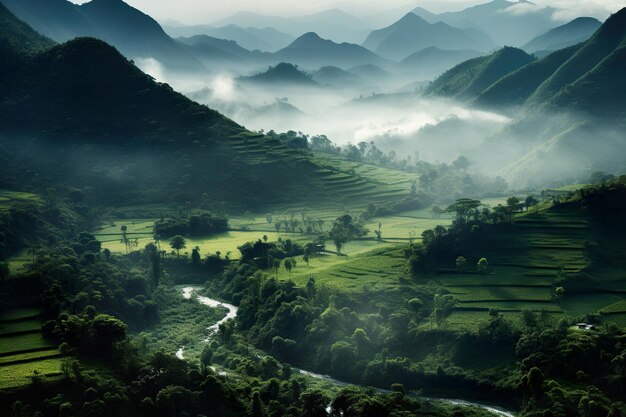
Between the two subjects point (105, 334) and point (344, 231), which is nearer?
point (105, 334)

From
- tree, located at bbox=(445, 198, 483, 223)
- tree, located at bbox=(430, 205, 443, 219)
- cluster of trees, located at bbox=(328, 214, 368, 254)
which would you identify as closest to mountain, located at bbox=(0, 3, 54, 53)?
cluster of trees, located at bbox=(328, 214, 368, 254)

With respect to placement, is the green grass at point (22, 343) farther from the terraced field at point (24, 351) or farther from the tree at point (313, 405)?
the tree at point (313, 405)

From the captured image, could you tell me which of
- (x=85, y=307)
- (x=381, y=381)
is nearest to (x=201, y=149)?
(x=85, y=307)

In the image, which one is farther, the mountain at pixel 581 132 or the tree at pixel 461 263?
the mountain at pixel 581 132

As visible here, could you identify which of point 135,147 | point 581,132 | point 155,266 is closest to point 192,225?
point 155,266

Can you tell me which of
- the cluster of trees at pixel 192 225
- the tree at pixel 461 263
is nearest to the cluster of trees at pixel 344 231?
the cluster of trees at pixel 192 225

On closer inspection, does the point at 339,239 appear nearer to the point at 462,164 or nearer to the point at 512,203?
the point at 512,203
